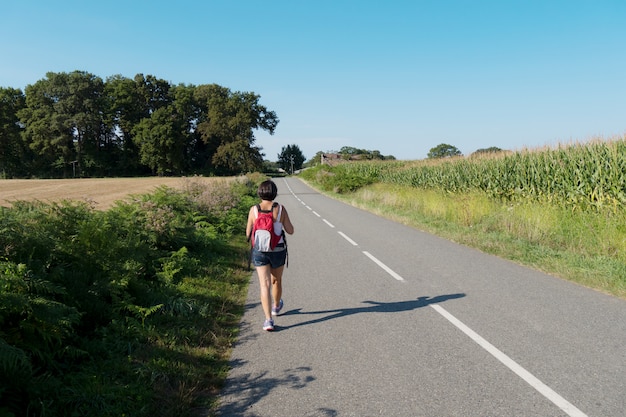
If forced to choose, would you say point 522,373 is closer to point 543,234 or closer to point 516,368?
point 516,368

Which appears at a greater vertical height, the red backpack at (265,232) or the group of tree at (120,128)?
the group of tree at (120,128)

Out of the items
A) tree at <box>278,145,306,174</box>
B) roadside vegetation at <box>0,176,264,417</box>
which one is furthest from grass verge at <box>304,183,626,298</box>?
tree at <box>278,145,306,174</box>

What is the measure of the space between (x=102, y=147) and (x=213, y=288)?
85.2 meters

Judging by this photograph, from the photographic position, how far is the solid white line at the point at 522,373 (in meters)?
2.88

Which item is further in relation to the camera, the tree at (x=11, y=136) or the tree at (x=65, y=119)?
the tree at (x=11, y=136)

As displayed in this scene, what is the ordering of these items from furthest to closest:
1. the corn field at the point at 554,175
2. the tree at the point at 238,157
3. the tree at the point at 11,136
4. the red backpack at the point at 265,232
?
the tree at the point at 238,157, the tree at the point at 11,136, the corn field at the point at 554,175, the red backpack at the point at 265,232

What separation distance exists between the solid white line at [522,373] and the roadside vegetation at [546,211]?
10.2ft

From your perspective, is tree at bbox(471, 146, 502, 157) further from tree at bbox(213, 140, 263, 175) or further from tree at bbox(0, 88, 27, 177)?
tree at bbox(0, 88, 27, 177)

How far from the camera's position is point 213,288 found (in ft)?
20.6

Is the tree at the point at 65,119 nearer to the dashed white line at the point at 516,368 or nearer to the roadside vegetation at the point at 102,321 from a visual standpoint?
the roadside vegetation at the point at 102,321

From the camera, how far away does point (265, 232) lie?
4.53 meters

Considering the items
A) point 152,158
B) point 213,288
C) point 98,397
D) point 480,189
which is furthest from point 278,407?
point 152,158

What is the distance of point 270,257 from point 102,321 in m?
2.03

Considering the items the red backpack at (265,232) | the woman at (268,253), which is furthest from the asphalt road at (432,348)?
the red backpack at (265,232)
